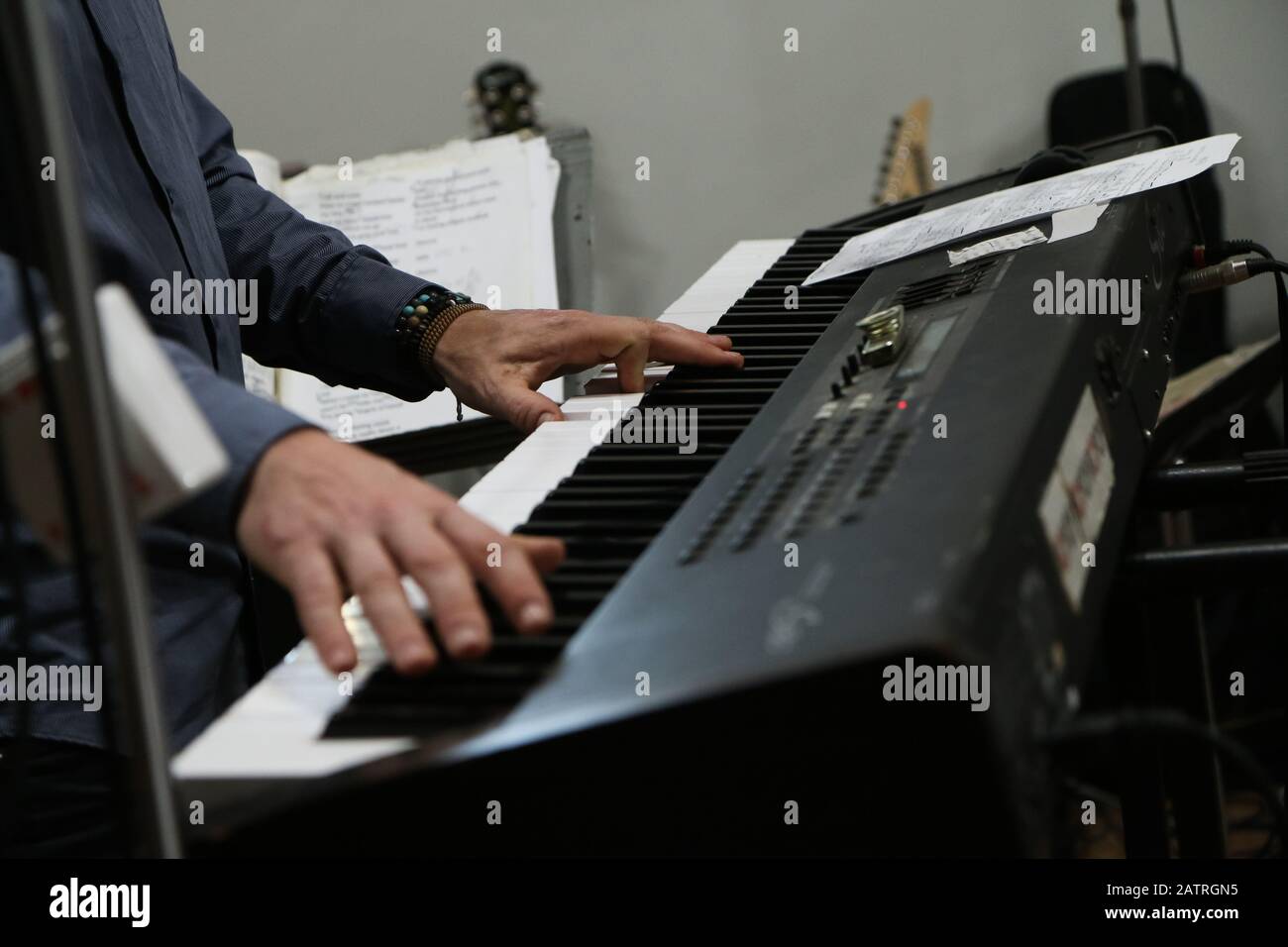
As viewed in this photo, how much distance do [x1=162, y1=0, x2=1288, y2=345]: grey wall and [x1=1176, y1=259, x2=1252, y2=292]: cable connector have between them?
194cm

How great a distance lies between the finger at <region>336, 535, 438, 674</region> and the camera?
1.84 ft

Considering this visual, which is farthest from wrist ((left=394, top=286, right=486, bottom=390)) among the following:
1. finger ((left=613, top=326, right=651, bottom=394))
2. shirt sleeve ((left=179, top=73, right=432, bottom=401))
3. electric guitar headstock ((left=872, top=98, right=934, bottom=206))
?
electric guitar headstock ((left=872, top=98, right=934, bottom=206))

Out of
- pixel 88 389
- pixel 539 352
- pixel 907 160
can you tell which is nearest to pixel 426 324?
pixel 539 352

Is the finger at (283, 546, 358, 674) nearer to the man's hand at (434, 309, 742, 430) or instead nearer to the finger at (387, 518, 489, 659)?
the finger at (387, 518, 489, 659)

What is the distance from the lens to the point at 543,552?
629 mm

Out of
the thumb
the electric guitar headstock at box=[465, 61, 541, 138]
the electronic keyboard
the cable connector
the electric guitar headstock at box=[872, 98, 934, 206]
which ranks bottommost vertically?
the electronic keyboard

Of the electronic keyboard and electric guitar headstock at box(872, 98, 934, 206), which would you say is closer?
the electronic keyboard

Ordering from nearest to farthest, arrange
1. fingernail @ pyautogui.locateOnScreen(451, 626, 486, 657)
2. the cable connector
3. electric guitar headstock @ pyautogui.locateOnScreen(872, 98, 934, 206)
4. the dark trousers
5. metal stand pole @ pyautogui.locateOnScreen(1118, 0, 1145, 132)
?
fingernail @ pyautogui.locateOnScreen(451, 626, 486, 657), the dark trousers, the cable connector, metal stand pole @ pyautogui.locateOnScreen(1118, 0, 1145, 132), electric guitar headstock @ pyautogui.locateOnScreen(872, 98, 934, 206)

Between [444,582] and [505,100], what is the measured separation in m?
2.16

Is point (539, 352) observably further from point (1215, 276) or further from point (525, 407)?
point (1215, 276)

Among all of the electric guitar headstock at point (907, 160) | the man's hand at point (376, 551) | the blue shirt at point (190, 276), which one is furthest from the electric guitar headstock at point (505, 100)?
the man's hand at point (376, 551)

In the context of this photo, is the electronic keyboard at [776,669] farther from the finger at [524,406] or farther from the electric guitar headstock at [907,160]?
the electric guitar headstock at [907,160]

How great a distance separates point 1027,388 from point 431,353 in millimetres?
624
